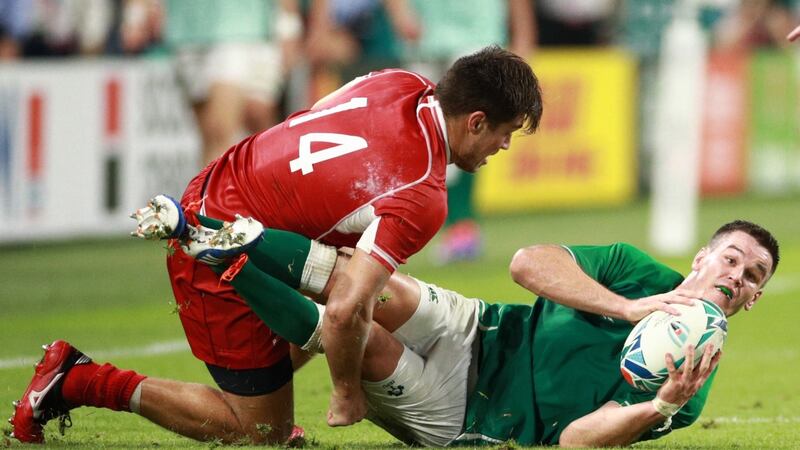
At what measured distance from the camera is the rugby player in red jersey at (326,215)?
17.5 ft

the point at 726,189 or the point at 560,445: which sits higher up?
the point at 560,445

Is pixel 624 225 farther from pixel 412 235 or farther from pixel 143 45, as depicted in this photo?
pixel 412 235

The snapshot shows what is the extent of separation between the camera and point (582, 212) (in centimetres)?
1653

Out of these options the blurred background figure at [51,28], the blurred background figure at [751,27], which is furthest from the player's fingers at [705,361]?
the blurred background figure at [751,27]

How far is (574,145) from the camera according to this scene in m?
16.9

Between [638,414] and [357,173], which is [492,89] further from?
[638,414]

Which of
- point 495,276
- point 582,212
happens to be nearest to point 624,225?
point 582,212

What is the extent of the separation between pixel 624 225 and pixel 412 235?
10.4 metres

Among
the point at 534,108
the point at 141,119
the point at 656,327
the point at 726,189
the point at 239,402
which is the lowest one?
the point at 726,189

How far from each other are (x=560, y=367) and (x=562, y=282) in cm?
38

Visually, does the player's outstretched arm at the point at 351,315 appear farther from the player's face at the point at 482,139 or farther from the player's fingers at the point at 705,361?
the player's fingers at the point at 705,361

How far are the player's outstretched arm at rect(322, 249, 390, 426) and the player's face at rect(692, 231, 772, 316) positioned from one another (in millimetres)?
1257

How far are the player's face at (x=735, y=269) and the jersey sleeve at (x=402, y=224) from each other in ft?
3.52

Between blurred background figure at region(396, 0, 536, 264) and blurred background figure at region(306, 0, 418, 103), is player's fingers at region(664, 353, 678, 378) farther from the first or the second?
blurred background figure at region(306, 0, 418, 103)
